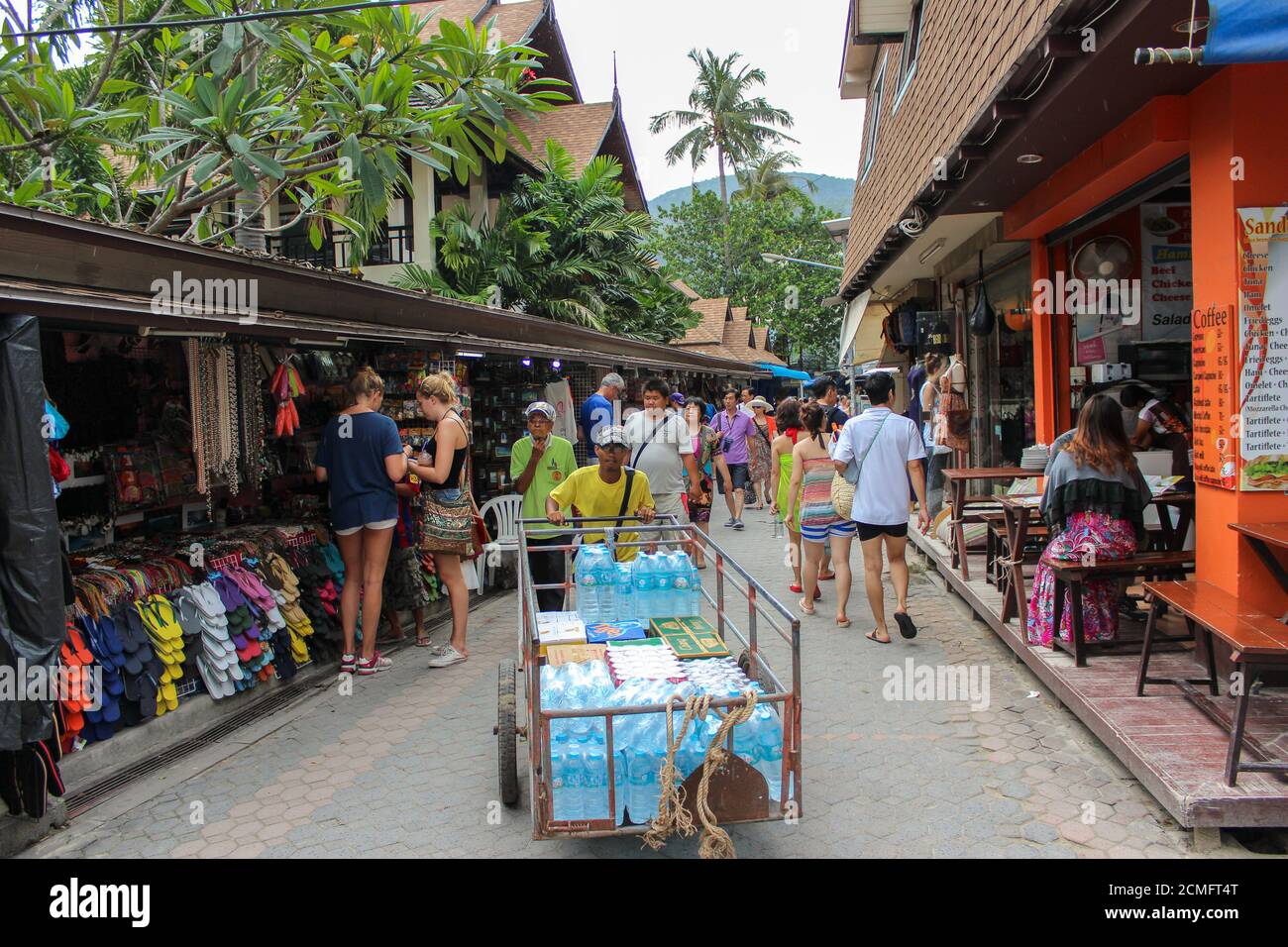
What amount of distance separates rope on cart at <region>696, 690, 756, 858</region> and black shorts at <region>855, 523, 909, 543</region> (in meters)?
3.86

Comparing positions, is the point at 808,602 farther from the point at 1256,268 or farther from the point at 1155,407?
the point at 1256,268

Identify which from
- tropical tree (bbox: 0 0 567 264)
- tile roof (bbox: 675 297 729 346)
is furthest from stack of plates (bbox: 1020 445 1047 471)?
tile roof (bbox: 675 297 729 346)

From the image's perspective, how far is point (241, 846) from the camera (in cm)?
406

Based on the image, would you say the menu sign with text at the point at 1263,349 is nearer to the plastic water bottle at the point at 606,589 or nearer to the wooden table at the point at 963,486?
the wooden table at the point at 963,486

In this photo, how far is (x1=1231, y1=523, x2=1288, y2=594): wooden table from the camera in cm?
455

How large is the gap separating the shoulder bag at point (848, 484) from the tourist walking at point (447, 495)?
289 centimetres

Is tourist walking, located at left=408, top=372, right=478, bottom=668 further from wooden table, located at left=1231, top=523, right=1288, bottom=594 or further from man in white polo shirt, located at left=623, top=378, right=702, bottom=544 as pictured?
wooden table, located at left=1231, top=523, right=1288, bottom=594

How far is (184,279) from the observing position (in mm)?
5066

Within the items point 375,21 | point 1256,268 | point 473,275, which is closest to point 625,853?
point 1256,268

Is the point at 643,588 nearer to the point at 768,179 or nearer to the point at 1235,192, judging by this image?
the point at 1235,192

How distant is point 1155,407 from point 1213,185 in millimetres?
2955

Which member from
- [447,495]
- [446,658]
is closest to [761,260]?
[447,495]

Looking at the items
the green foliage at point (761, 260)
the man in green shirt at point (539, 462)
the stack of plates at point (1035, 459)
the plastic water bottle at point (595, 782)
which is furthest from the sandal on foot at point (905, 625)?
the green foliage at point (761, 260)

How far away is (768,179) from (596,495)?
5276cm
